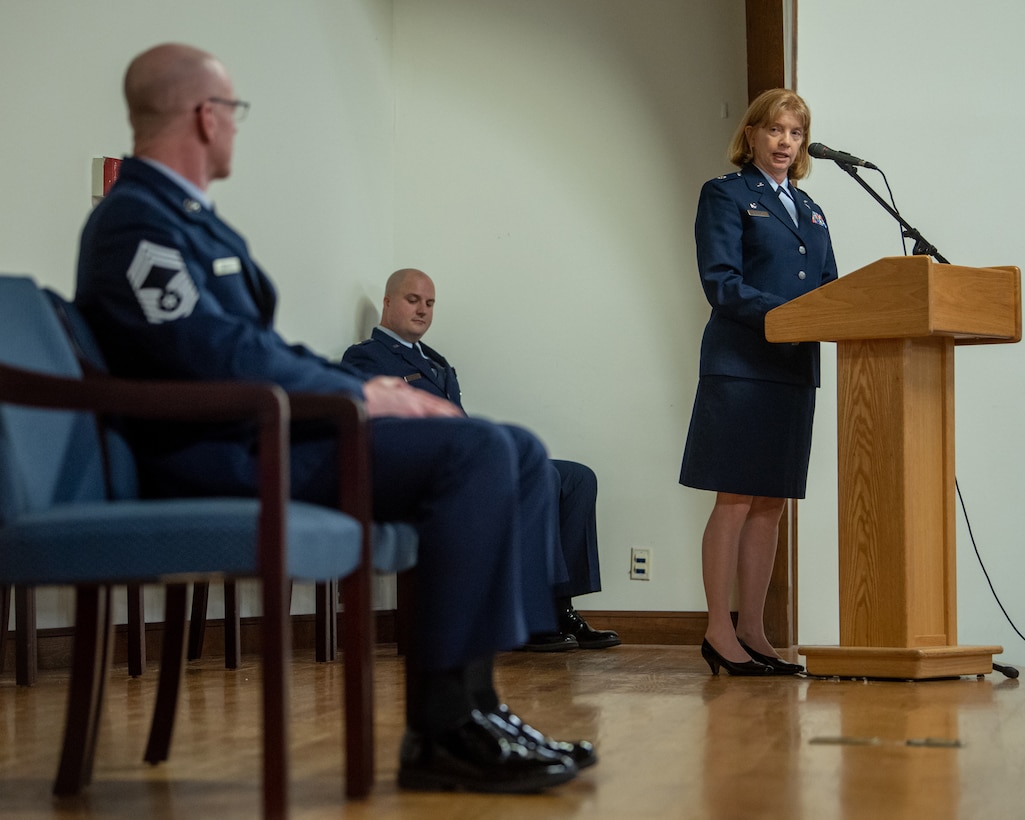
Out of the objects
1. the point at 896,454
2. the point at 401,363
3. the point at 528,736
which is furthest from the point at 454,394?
the point at 528,736

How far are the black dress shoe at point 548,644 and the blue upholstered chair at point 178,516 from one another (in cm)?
258

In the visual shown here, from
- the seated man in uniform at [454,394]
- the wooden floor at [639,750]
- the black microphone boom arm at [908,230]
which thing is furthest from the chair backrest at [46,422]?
the seated man in uniform at [454,394]

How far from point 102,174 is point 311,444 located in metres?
2.25

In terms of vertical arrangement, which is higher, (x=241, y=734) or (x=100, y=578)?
(x=100, y=578)

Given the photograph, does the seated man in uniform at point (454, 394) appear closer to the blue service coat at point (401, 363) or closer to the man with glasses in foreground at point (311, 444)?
the blue service coat at point (401, 363)

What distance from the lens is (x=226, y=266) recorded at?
1.78 m

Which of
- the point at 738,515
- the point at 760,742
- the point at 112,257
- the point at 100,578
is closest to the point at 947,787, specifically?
the point at 760,742

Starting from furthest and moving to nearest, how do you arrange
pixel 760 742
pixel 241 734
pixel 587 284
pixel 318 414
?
pixel 587 284 < pixel 241 734 < pixel 760 742 < pixel 318 414

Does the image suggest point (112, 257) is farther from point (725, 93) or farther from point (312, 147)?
point (725, 93)

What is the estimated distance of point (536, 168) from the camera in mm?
5055

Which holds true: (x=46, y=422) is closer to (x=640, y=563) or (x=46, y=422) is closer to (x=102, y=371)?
(x=102, y=371)

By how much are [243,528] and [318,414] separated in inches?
9.3

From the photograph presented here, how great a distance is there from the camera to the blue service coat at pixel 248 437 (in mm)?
1678

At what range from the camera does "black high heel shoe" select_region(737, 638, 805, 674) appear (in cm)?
338
